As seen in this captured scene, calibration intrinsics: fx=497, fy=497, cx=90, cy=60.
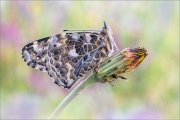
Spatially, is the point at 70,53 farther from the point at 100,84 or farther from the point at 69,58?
the point at 100,84

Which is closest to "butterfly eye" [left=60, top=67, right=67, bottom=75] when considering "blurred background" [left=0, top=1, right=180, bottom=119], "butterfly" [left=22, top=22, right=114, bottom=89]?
"butterfly" [left=22, top=22, right=114, bottom=89]

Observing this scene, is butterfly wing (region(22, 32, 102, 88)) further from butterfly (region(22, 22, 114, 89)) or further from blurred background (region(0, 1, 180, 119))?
blurred background (region(0, 1, 180, 119))

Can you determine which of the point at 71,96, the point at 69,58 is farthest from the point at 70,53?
the point at 71,96

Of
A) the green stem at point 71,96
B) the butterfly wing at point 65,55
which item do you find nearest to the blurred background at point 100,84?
the butterfly wing at point 65,55

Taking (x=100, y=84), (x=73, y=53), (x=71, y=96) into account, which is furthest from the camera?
(x=100, y=84)

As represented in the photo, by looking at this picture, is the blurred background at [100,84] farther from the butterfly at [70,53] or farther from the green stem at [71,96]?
the green stem at [71,96]

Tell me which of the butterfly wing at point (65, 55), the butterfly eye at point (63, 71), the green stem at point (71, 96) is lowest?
the green stem at point (71, 96)
